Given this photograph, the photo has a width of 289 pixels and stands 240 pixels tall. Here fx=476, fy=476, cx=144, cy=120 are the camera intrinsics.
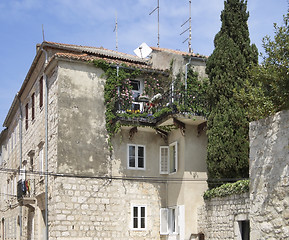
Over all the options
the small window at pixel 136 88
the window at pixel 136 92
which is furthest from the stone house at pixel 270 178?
the small window at pixel 136 88

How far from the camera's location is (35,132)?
2472 centimetres

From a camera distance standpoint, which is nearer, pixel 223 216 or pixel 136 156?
pixel 223 216

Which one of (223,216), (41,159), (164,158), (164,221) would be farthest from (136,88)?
(223,216)

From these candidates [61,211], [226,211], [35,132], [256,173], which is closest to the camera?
[256,173]

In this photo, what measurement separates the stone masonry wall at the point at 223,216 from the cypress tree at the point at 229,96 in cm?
102

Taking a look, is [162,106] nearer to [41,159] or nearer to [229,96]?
[229,96]

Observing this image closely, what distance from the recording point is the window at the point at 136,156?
21.8 metres

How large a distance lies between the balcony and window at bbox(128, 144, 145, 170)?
5.53 metres

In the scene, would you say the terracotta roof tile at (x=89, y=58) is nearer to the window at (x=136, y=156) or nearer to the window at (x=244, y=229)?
the window at (x=136, y=156)

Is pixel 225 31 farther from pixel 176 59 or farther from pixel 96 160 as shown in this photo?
pixel 96 160

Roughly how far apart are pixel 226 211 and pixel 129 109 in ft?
21.6

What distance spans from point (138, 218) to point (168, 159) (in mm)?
3060

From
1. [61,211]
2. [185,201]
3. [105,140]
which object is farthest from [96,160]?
[185,201]

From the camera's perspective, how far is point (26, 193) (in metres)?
24.4
